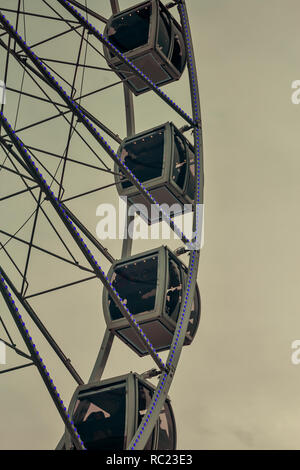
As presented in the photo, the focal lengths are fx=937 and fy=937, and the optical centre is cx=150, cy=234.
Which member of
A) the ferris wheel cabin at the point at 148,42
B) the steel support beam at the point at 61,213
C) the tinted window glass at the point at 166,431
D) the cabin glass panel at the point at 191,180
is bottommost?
the tinted window glass at the point at 166,431

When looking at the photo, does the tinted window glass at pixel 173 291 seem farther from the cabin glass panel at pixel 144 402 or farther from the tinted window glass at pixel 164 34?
the tinted window glass at pixel 164 34

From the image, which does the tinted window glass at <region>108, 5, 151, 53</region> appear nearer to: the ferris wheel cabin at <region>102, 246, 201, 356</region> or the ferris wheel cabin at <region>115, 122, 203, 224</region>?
the ferris wheel cabin at <region>115, 122, 203, 224</region>

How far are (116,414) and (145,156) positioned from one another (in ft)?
22.4

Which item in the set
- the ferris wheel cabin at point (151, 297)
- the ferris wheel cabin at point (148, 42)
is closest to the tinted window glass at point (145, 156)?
the ferris wheel cabin at point (148, 42)

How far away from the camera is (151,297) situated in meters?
19.0

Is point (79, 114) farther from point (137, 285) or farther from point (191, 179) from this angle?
point (191, 179)

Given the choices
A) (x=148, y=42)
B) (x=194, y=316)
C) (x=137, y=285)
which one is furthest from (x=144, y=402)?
(x=148, y=42)

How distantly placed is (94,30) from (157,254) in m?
4.76

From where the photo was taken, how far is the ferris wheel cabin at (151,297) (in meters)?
18.7

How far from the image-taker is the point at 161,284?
18.9m

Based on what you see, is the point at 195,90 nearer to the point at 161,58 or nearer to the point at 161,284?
the point at 161,58

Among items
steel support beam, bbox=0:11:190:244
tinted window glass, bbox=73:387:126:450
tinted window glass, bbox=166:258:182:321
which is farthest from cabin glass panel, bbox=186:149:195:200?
tinted window glass, bbox=73:387:126:450

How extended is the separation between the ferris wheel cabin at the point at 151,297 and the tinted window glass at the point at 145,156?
7.24 feet
